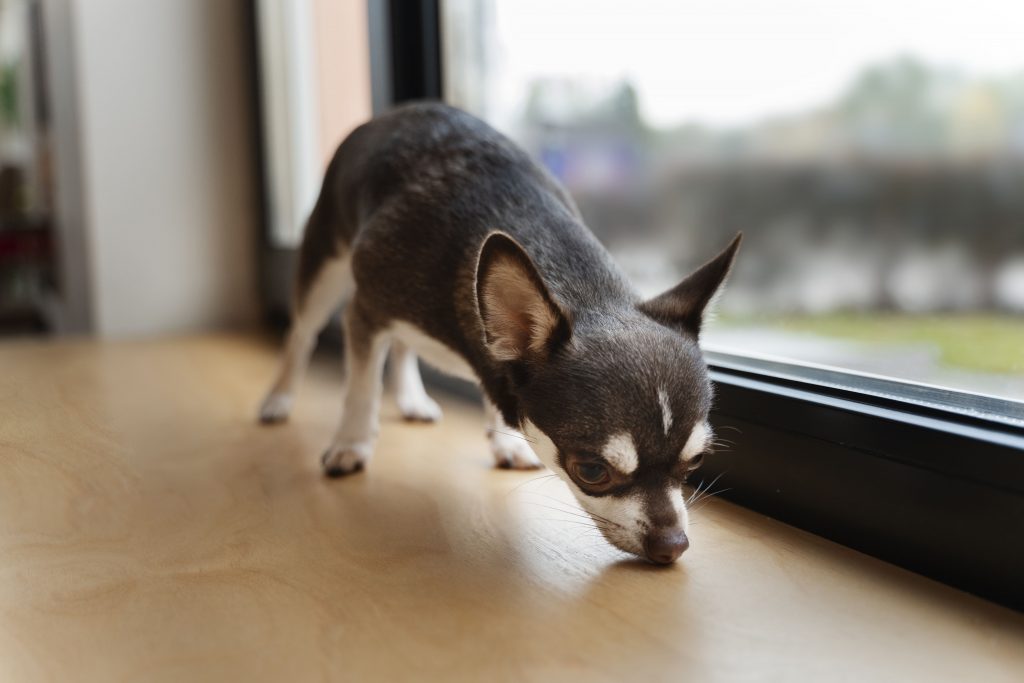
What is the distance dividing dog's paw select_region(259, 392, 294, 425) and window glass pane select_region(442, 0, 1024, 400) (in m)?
0.86

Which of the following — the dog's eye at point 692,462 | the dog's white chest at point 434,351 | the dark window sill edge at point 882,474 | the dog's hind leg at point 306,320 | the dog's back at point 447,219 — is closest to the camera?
the dark window sill edge at point 882,474

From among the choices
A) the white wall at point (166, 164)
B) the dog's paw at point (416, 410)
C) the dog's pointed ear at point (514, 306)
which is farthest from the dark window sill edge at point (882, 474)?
the white wall at point (166, 164)

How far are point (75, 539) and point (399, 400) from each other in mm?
951

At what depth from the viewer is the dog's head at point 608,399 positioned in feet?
4.21

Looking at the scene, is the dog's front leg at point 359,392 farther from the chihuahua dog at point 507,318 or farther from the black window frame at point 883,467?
the black window frame at point 883,467

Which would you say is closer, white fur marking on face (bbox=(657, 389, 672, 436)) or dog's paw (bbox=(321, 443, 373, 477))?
white fur marking on face (bbox=(657, 389, 672, 436))

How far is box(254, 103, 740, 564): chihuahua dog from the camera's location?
1300 mm

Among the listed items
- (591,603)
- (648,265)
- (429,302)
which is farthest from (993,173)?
(591,603)

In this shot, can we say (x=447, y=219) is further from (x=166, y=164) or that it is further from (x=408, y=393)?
(x=166, y=164)

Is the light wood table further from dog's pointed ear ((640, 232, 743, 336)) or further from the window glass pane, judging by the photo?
the window glass pane

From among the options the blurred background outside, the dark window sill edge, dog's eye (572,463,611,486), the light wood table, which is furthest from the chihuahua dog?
the blurred background outside

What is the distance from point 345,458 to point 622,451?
750 millimetres

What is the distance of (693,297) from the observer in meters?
1.44

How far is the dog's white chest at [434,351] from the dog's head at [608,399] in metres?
0.30
